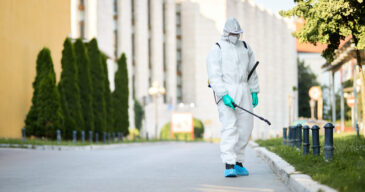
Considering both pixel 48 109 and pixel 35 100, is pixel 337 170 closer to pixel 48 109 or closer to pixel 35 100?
pixel 48 109

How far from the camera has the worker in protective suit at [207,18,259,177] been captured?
7520mm

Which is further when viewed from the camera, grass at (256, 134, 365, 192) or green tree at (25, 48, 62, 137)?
green tree at (25, 48, 62, 137)

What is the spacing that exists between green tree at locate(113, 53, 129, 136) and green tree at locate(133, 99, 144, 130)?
17.3 meters

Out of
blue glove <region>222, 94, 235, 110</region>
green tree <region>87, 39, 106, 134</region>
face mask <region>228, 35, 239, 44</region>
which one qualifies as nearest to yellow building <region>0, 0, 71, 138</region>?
green tree <region>87, 39, 106, 134</region>

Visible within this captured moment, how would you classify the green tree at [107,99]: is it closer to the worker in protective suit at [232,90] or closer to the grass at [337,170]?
the grass at [337,170]

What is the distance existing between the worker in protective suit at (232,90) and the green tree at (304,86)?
7130 centimetres

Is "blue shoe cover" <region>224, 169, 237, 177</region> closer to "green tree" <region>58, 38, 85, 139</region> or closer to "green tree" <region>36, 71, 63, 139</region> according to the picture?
"green tree" <region>36, 71, 63, 139</region>

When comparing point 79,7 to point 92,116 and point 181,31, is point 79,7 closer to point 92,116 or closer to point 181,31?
point 92,116

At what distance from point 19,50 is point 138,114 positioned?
90.1ft

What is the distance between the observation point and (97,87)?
26781mm

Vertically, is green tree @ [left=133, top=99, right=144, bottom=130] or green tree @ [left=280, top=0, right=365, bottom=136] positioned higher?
green tree @ [left=280, top=0, right=365, bottom=136]

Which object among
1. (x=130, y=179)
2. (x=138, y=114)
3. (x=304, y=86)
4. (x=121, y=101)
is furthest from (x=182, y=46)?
(x=130, y=179)

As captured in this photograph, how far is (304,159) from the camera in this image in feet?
27.8

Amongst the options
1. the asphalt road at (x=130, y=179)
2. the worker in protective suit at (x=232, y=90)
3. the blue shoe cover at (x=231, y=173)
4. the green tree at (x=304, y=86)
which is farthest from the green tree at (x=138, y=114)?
the blue shoe cover at (x=231, y=173)
